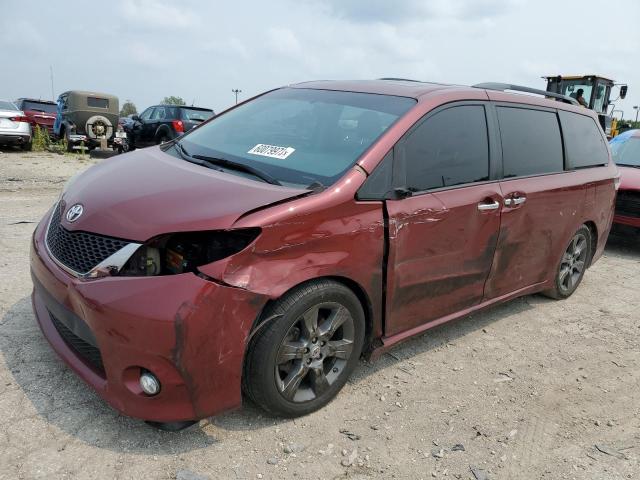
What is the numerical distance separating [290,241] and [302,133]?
3.27ft

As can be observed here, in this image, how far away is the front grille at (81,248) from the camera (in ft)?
7.77

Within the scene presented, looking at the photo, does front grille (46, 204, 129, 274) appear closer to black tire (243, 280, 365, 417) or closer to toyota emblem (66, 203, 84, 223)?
toyota emblem (66, 203, 84, 223)

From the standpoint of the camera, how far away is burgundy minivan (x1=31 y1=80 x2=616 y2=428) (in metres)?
2.28

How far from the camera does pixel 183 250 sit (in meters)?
2.35

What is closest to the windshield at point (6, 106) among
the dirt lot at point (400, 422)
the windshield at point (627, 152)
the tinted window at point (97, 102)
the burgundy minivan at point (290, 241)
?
the tinted window at point (97, 102)

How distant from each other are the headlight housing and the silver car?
1238 centimetres

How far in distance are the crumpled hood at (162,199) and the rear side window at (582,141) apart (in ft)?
9.49

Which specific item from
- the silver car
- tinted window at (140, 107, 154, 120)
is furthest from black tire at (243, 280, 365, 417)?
tinted window at (140, 107, 154, 120)

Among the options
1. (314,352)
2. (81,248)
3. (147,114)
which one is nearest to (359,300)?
(314,352)

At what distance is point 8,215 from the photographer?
6297 mm

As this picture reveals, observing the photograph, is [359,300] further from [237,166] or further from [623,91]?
[623,91]

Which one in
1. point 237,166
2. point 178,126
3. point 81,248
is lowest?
point 81,248

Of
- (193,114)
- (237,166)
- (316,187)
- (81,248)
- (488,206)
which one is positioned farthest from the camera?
(193,114)

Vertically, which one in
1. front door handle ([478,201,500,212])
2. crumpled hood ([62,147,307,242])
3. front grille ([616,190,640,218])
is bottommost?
front grille ([616,190,640,218])
